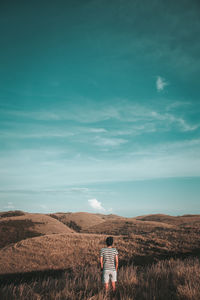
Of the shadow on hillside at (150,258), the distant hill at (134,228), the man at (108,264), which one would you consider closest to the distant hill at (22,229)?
the distant hill at (134,228)

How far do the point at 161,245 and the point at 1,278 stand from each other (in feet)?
78.6

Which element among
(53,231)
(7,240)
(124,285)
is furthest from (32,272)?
(53,231)

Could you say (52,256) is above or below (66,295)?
below

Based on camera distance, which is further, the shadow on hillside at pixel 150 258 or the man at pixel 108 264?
the shadow on hillside at pixel 150 258

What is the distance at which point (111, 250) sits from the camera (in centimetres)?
658

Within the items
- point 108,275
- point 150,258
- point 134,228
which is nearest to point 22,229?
point 134,228

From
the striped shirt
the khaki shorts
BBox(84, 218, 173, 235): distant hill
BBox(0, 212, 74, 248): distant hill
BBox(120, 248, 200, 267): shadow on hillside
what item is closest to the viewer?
the khaki shorts

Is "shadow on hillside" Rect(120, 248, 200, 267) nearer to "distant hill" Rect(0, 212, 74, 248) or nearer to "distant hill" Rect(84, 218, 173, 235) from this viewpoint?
"distant hill" Rect(84, 218, 173, 235)

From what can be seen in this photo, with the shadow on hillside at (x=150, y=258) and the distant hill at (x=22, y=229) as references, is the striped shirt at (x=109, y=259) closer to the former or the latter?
the shadow on hillside at (x=150, y=258)

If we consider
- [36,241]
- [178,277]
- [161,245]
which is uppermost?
[178,277]

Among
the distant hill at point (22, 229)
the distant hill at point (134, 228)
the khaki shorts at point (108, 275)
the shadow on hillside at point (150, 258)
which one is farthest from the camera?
the distant hill at point (134, 228)

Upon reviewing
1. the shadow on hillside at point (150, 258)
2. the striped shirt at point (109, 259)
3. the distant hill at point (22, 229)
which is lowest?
the distant hill at point (22, 229)

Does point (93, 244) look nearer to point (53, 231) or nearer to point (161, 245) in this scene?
point (161, 245)

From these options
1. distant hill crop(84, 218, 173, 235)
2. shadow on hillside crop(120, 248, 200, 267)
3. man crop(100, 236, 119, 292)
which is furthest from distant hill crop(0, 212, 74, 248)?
man crop(100, 236, 119, 292)
